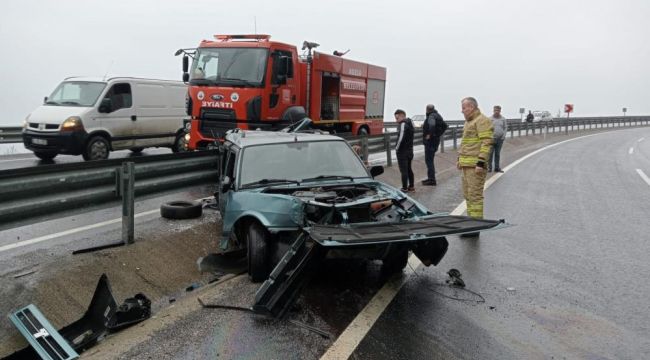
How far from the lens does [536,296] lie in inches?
191

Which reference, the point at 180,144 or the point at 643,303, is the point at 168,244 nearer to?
the point at 643,303

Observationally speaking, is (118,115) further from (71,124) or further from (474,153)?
(474,153)

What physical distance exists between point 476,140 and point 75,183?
16.5 ft

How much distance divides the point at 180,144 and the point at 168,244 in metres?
11.0

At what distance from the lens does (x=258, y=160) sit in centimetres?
595

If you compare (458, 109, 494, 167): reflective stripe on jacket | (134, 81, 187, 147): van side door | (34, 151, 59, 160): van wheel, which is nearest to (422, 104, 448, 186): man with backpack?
(458, 109, 494, 167): reflective stripe on jacket

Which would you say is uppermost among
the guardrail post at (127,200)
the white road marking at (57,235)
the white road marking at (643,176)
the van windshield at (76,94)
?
the van windshield at (76,94)

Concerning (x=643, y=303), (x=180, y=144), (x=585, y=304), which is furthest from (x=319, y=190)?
(x=180, y=144)

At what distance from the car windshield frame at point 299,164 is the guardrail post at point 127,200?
113cm

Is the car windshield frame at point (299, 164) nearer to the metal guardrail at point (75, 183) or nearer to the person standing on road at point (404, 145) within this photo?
the metal guardrail at point (75, 183)

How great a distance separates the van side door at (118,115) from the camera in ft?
44.4

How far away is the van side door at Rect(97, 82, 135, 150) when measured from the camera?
13.5 meters

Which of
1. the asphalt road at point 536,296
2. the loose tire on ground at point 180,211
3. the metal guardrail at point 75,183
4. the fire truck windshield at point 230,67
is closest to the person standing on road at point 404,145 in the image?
the asphalt road at point 536,296

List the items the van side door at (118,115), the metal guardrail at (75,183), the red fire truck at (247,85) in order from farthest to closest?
1. the van side door at (118,115)
2. the red fire truck at (247,85)
3. the metal guardrail at (75,183)
